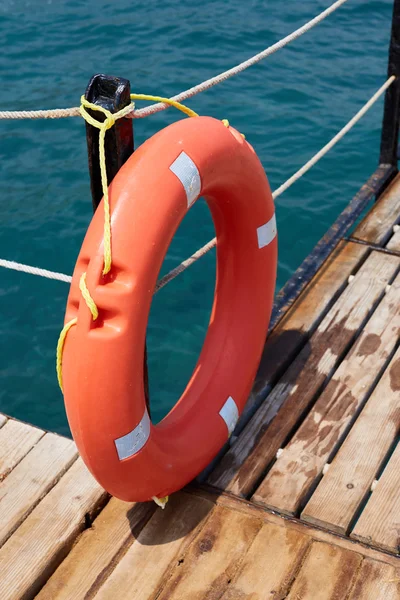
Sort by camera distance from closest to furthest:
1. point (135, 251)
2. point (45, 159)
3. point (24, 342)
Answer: point (135, 251) < point (24, 342) < point (45, 159)

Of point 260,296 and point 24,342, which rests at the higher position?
point 260,296

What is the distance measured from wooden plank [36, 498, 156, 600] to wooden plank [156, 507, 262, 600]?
147 millimetres

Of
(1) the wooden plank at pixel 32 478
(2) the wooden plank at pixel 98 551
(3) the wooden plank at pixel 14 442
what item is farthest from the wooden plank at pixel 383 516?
(3) the wooden plank at pixel 14 442

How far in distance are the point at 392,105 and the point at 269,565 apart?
2172 millimetres

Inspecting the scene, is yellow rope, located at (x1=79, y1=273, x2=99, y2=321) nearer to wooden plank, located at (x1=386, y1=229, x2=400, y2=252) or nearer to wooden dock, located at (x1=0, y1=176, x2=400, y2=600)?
wooden dock, located at (x1=0, y1=176, x2=400, y2=600)

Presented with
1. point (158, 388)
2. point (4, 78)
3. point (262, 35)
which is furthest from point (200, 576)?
point (262, 35)

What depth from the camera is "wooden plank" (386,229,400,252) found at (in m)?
2.97

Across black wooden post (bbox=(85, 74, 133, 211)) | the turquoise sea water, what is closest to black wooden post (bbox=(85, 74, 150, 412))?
black wooden post (bbox=(85, 74, 133, 211))

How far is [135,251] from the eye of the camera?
1.56 metres

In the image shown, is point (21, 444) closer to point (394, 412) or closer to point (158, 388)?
point (394, 412)

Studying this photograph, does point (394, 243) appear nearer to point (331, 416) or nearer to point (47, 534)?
point (331, 416)

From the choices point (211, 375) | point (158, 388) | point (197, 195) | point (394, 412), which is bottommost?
point (158, 388)

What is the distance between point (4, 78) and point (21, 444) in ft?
14.5

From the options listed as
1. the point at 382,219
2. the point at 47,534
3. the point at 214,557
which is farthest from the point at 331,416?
the point at 382,219
